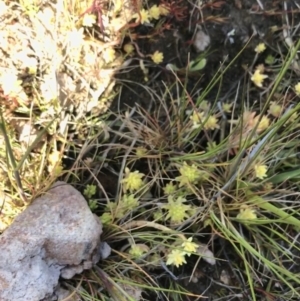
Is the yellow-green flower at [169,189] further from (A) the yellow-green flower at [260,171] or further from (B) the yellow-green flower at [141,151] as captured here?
(A) the yellow-green flower at [260,171]

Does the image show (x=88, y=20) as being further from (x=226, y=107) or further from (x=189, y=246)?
(x=189, y=246)

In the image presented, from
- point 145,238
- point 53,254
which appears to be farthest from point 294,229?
point 53,254

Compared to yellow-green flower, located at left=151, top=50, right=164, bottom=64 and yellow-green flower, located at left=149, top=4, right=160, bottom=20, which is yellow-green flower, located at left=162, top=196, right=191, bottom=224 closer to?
yellow-green flower, located at left=151, top=50, right=164, bottom=64

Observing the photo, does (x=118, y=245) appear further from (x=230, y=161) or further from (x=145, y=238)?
(x=230, y=161)

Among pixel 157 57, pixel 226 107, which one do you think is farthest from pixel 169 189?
pixel 157 57

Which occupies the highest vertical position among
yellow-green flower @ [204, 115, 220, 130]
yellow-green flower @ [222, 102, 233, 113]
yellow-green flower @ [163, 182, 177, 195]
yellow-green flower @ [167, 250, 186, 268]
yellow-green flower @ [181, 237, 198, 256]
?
yellow-green flower @ [222, 102, 233, 113]

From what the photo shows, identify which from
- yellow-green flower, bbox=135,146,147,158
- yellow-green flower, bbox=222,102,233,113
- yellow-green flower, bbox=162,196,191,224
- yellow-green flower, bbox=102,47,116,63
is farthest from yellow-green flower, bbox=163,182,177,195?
yellow-green flower, bbox=102,47,116,63
